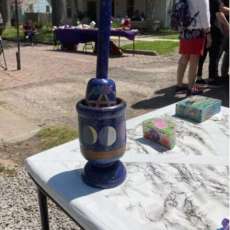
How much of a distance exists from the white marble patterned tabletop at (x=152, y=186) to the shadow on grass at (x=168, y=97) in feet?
10.6

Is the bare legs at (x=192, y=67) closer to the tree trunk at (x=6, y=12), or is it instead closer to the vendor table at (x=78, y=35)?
the vendor table at (x=78, y=35)

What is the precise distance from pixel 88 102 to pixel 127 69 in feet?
21.6

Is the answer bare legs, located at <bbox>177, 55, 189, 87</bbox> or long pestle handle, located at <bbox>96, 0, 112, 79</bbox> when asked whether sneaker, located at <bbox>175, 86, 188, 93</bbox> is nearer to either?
bare legs, located at <bbox>177, 55, 189, 87</bbox>

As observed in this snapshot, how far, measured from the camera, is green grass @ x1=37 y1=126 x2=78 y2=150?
140 inches

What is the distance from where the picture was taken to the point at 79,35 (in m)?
10.9

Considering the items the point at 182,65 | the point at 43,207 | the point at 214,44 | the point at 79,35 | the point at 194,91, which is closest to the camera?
the point at 43,207

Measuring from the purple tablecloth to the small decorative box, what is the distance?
869 cm

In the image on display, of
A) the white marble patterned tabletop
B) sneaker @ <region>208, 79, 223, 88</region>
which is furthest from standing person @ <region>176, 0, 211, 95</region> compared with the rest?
the white marble patterned tabletop

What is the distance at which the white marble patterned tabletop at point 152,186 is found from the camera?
109 centimetres

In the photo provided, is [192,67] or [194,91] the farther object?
[194,91]

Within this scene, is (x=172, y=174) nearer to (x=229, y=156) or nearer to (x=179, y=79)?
(x=229, y=156)

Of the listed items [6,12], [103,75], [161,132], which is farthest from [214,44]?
[6,12]

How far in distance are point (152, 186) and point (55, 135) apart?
2.63 meters

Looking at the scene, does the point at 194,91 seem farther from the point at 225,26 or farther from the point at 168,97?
the point at 225,26
